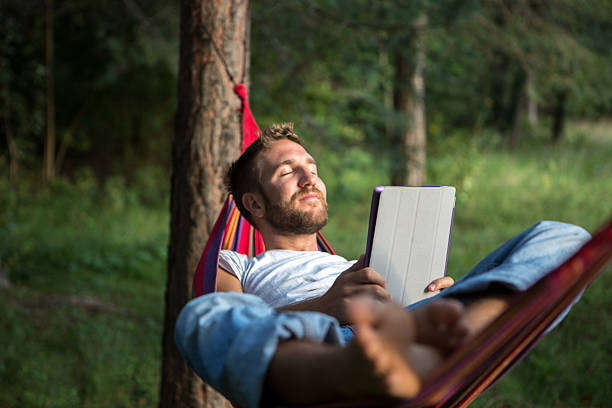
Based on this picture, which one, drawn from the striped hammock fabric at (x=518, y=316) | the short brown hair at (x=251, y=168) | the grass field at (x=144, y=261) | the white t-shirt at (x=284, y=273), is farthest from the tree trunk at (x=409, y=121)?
the striped hammock fabric at (x=518, y=316)

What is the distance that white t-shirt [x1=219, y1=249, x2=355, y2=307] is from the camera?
5.39 feet

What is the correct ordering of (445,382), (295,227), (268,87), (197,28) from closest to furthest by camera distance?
1. (445,382)
2. (295,227)
3. (197,28)
4. (268,87)

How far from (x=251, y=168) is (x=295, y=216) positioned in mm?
253

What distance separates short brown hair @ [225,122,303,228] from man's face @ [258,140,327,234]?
0.04 meters

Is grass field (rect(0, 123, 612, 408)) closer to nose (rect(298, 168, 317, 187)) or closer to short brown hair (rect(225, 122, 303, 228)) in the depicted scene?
short brown hair (rect(225, 122, 303, 228))

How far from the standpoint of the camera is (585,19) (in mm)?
7223

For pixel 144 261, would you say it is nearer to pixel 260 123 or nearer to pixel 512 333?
pixel 260 123

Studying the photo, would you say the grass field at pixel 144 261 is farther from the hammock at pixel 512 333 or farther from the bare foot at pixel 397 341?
the bare foot at pixel 397 341

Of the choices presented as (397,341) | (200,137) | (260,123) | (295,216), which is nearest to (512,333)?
(397,341)

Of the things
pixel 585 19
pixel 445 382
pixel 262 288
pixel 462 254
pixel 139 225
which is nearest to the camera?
pixel 445 382

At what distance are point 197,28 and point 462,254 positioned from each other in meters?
3.25

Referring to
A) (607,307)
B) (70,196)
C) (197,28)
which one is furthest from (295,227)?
(70,196)

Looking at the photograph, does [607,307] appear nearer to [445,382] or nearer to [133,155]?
[445,382]

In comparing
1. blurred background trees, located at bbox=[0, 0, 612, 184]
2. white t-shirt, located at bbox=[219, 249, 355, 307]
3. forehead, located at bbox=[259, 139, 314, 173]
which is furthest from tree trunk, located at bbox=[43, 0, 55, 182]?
white t-shirt, located at bbox=[219, 249, 355, 307]
